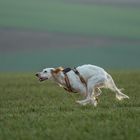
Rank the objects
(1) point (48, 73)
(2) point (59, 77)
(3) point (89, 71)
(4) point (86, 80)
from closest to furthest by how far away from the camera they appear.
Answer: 1. (3) point (89, 71)
2. (4) point (86, 80)
3. (2) point (59, 77)
4. (1) point (48, 73)

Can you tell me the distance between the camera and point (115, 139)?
408 inches

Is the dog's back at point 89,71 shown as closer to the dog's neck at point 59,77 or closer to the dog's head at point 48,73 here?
the dog's neck at point 59,77

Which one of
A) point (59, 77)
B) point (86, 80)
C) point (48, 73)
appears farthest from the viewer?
point (48, 73)

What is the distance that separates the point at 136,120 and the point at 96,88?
438 centimetres

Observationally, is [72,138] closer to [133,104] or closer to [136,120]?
[136,120]

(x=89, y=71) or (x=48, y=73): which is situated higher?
(x=89, y=71)

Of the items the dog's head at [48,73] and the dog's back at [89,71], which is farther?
the dog's head at [48,73]

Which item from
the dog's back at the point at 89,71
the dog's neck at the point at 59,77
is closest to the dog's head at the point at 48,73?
the dog's neck at the point at 59,77

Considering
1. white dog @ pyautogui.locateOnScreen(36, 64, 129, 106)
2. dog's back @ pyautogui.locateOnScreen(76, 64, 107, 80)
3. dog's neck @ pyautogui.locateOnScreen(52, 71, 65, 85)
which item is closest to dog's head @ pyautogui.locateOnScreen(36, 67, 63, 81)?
dog's neck @ pyautogui.locateOnScreen(52, 71, 65, 85)

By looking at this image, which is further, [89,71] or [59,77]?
[59,77]

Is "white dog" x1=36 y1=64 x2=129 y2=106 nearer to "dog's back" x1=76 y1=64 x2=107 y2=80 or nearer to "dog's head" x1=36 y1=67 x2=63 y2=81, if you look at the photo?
"dog's back" x1=76 y1=64 x2=107 y2=80

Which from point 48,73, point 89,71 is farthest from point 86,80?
point 48,73

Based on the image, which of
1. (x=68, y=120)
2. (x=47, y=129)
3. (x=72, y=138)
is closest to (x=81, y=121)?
(x=68, y=120)

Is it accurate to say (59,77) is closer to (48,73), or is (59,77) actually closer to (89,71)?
Answer: (48,73)
